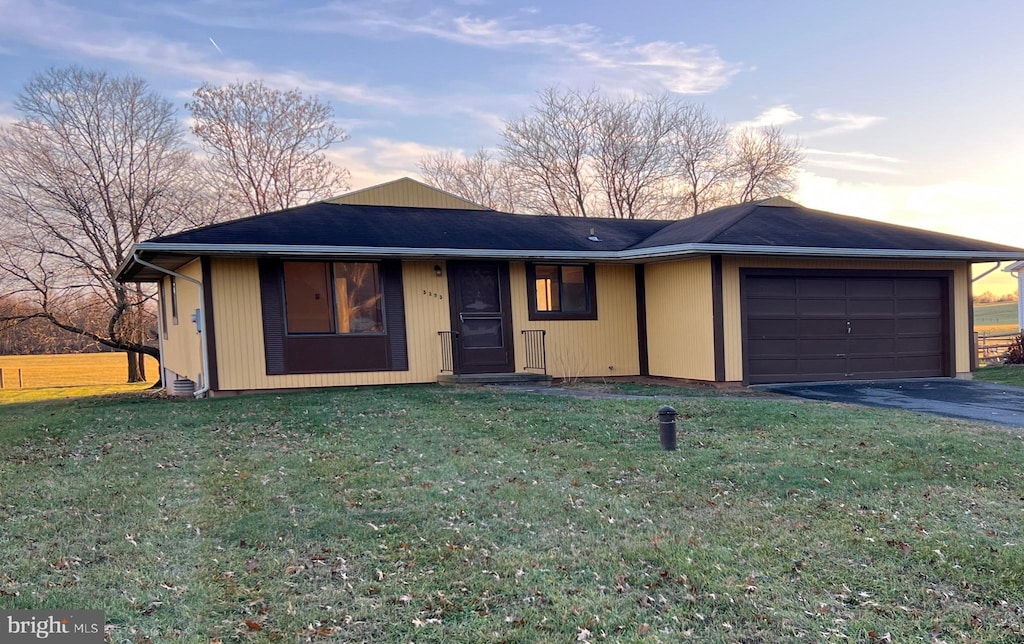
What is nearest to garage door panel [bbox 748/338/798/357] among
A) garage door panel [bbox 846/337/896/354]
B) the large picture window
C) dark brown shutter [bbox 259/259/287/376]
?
garage door panel [bbox 846/337/896/354]

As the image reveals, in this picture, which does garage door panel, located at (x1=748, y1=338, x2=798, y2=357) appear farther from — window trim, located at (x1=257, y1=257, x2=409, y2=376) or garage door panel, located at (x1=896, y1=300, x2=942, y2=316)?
window trim, located at (x1=257, y1=257, x2=409, y2=376)

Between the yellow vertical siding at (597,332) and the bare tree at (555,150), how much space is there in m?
19.2

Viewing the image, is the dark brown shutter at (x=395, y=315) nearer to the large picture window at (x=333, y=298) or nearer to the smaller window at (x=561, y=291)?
the large picture window at (x=333, y=298)

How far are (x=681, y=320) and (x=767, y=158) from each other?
2332cm

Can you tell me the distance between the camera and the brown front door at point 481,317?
41.2 ft

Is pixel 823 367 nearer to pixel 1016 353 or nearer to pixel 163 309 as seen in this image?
pixel 1016 353

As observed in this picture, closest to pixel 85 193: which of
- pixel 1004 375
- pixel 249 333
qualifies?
pixel 249 333

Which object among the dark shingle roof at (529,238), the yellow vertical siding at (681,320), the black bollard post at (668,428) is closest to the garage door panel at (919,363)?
the dark shingle roof at (529,238)

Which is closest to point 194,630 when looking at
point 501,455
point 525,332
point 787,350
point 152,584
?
point 152,584

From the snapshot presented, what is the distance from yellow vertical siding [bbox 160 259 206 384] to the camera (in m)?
11.9

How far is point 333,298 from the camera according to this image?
1183 cm

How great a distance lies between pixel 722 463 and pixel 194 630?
462 cm

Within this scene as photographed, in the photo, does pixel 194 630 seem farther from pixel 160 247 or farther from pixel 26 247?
pixel 26 247

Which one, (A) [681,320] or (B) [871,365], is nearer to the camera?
(A) [681,320]
